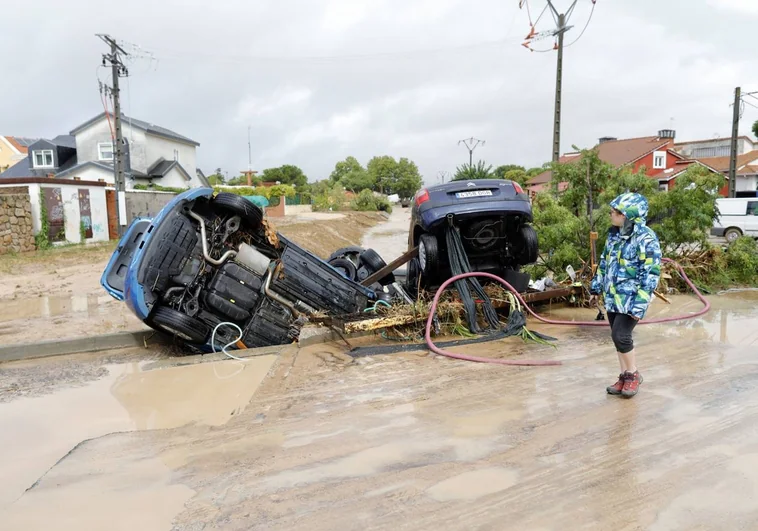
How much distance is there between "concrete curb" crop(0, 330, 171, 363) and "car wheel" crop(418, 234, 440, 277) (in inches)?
122

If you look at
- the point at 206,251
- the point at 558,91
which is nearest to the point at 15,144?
the point at 558,91

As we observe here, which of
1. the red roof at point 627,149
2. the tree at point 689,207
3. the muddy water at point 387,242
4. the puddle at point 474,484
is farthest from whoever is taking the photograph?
the red roof at point 627,149

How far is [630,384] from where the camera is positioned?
14.4ft

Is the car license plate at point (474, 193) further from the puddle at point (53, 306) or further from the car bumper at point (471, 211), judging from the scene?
the puddle at point (53, 306)

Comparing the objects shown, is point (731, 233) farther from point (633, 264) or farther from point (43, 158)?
point (43, 158)

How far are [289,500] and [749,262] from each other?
31.0ft

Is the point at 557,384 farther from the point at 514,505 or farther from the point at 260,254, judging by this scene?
the point at 260,254

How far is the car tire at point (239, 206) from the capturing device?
230 inches

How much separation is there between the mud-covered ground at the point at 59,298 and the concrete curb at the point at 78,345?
2.30 ft

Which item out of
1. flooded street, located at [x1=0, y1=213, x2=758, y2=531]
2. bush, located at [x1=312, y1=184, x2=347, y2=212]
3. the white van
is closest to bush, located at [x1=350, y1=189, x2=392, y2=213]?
bush, located at [x1=312, y1=184, x2=347, y2=212]

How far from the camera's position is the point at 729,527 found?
2674 millimetres

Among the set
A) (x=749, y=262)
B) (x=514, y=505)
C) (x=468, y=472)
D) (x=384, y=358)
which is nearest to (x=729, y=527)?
(x=514, y=505)

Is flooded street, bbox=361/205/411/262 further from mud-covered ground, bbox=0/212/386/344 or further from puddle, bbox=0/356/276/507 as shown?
puddle, bbox=0/356/276/507

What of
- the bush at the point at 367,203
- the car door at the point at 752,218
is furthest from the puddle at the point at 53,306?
the bush at the point at 367,203
